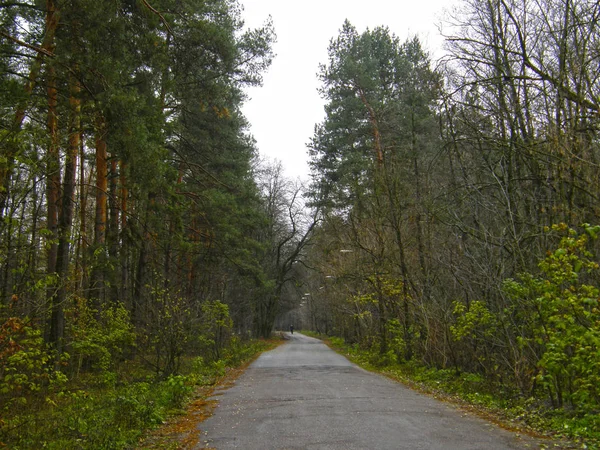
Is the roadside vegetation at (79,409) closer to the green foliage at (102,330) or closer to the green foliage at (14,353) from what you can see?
the green foliage at (14,353)

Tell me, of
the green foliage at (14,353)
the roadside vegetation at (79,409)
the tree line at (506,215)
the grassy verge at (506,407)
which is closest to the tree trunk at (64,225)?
the roadside vegetation at (79,409)

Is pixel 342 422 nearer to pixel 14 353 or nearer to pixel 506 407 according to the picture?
pixel 506 407

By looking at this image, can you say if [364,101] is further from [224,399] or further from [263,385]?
[224,399]

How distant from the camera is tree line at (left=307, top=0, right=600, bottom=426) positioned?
713 centimetres

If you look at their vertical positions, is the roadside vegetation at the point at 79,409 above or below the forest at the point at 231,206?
below

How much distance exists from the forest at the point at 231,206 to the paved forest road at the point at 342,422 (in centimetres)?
123

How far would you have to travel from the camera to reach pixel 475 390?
10.7m

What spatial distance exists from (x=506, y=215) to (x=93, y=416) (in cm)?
832

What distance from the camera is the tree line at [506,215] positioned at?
713 centimetres

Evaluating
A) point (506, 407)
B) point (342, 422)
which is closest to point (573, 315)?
point (506, 407)

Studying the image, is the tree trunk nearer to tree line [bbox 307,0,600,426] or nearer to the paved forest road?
the paved forest road

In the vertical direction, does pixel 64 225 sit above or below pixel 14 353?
above

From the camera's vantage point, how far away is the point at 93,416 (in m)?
7.38

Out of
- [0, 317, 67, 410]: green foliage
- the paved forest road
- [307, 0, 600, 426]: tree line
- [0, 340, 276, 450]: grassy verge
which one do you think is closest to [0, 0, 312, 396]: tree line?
[0, 317, 67, 410]: green foliage
